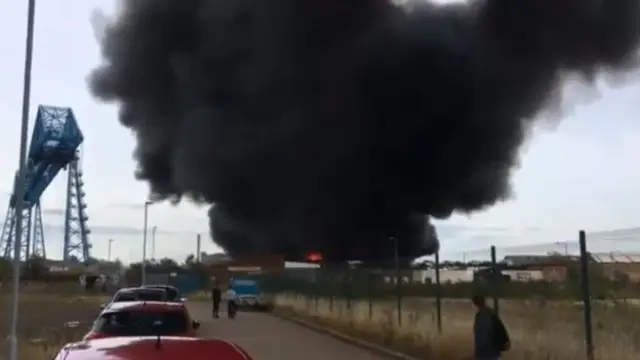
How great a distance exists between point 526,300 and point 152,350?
12.8 metres

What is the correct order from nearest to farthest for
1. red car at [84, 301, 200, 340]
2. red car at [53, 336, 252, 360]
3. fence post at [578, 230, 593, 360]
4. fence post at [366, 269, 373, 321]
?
red car at [53, 336, 252, 360]
red car at [84, 301, 200, 340]
fence post at [578, 230, 593, 360]
fence post at [366, 269, 373, 321]

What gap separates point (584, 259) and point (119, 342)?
288 inches

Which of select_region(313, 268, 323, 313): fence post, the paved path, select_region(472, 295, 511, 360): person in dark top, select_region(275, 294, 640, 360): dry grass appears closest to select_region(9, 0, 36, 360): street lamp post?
the paved path

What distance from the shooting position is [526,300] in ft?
53.0

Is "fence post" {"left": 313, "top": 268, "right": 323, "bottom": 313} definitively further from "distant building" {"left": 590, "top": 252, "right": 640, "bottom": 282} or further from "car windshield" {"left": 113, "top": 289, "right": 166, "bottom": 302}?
"distant building" {"left": 590, "top": 252, "right": 640, "bottom": 282}

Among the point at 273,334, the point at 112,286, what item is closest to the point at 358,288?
the point at 273,334

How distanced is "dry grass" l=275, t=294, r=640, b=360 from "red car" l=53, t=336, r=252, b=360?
7591 mm

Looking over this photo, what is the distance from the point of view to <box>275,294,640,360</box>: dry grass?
1153 centimetres

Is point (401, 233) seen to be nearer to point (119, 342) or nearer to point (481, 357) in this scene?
point (481, 357)

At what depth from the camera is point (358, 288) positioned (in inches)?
931

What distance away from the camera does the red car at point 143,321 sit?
31.6 ft

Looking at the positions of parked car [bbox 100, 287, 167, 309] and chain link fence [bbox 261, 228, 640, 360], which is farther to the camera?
parked car [bbox 100, 287, 167, 309]

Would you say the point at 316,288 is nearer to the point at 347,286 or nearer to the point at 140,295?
the point at 347,286

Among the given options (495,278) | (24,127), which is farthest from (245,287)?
(24,127)
